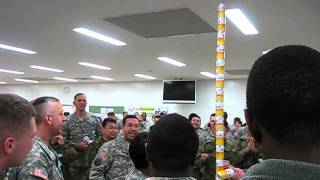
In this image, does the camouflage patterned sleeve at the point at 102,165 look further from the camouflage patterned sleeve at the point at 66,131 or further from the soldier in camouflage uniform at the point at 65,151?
the camouflage patterned sleeve at the point at 66,131

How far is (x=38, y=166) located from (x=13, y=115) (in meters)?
0.79

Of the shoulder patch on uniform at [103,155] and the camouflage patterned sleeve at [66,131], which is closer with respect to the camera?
the shoulder patch on uniform at [103,155]

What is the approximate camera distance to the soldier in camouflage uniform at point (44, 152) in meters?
2.03

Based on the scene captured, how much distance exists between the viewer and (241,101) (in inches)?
540

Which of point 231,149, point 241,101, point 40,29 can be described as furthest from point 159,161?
point 241,101

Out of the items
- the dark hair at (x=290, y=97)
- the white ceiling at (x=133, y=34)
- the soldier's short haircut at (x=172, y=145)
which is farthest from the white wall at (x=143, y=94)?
the dark hair at (x=290, y=97)

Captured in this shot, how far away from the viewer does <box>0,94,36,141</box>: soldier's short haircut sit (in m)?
1.35

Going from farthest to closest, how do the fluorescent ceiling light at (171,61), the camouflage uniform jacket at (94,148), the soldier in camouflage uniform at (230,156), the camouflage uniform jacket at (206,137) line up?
1. the fluorescent ceiling light at (171,61)
2. the camouflage uniform jacket at (206,137)
3. the camouflage uniform jacket at (94,148)
4. the soldier in camouflage uniform at (230,156)

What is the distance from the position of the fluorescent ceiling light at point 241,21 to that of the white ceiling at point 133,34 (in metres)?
0.11

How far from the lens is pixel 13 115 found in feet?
4.54

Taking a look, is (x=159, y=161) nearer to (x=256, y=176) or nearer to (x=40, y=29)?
(x=256, y=176)

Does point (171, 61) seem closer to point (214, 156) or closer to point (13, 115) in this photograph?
point (214, 156)

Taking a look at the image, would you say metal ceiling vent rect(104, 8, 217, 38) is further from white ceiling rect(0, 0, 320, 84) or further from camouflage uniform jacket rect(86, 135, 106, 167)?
camouflage uniform jacket rect(86, 135, 106, 167)

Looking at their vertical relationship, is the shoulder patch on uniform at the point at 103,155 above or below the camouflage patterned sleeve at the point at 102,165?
above
